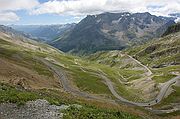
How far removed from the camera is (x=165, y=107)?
11669 centimetres

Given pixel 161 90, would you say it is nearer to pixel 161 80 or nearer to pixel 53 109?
pixel 161 80

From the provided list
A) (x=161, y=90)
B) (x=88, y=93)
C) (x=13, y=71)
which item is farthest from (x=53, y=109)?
(x=161, y=90)

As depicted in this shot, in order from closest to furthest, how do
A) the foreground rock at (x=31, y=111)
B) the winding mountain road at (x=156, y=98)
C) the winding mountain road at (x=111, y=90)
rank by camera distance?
the foreground rock at (x=31, y=111) < the winding mountain road at (x=111, y=90) < the winding mountain road at (x=156, y=98)

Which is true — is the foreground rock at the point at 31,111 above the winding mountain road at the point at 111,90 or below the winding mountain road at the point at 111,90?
above

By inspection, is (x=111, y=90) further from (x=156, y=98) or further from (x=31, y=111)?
(x=31, y=111)

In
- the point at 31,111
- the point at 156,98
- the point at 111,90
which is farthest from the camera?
the point at 111,90

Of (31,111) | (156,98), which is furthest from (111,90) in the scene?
(31,111)

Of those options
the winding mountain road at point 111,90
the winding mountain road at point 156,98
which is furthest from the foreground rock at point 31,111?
the winding mountain road at point 156,98

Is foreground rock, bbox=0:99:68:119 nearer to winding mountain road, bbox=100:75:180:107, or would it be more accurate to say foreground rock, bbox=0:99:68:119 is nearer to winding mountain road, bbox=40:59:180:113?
winding mountain road, bbox=40:59:180:113

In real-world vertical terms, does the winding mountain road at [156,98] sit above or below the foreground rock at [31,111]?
below

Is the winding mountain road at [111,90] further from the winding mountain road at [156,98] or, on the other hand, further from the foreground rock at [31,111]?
the foreground rock at [31,111]

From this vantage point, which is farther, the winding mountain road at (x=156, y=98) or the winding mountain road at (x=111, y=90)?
the winding mountain road at (x=156, y=98)

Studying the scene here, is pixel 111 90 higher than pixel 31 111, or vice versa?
pixel 31 111

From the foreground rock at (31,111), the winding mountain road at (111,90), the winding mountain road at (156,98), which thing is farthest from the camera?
the winding mountain road at (156,98)
